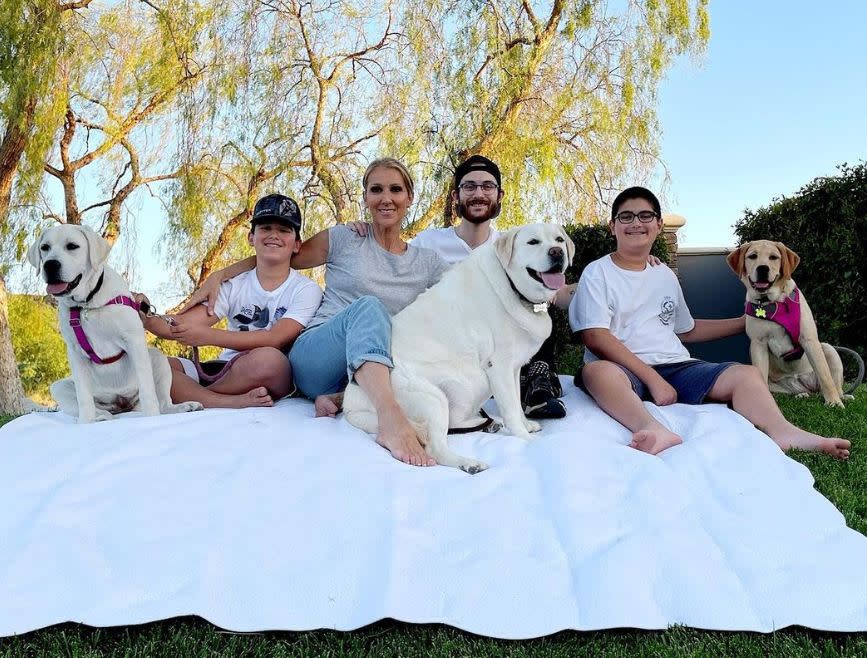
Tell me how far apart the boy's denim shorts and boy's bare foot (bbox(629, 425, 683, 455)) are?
1.92ft

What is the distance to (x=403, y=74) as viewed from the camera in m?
10.7

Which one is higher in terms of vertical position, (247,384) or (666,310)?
(666,310)

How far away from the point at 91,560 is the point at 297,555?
622mm

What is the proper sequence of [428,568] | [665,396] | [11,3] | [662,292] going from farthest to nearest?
[11,3] → [662,292] → [665,396] → [428,568]

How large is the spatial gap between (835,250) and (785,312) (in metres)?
2.29

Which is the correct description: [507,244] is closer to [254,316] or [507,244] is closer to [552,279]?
[552,279]

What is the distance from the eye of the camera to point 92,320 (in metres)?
3.16

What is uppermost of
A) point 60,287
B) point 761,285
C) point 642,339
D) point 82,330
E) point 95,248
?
point 95,248

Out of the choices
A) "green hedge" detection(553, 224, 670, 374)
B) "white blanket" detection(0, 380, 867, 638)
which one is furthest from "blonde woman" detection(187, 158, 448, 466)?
"green hedge" detection(553, 224, 670, 374)

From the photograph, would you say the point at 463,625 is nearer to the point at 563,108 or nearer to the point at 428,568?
the point at 428,568

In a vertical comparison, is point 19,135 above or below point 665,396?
above

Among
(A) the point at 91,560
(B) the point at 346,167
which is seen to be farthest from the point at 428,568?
(B) the point at 346,167

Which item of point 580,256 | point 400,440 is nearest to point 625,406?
point 400,440

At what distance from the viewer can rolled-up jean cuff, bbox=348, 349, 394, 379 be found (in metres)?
2.85
